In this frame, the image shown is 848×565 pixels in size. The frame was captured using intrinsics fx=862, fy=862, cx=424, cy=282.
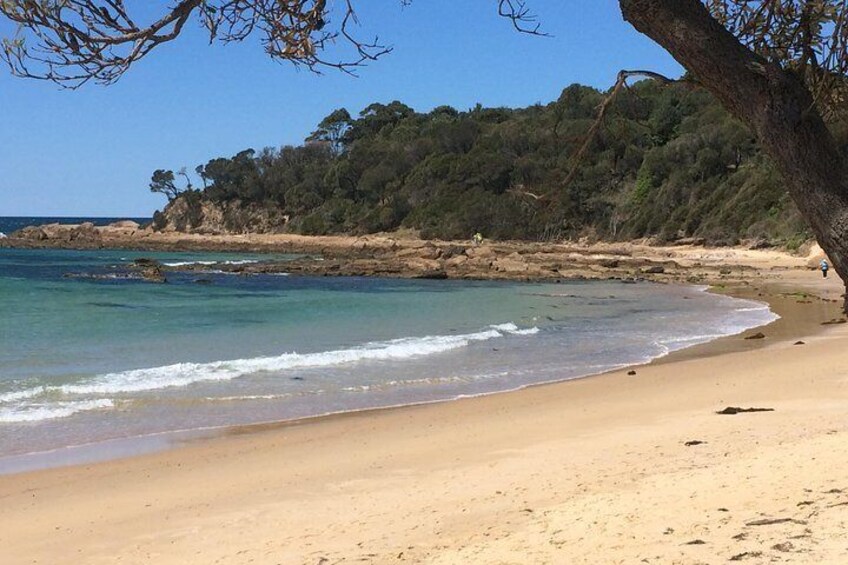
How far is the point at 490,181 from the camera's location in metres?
69.7

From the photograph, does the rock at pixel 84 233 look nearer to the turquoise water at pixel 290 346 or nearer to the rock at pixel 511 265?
the rock at pixel 511 265

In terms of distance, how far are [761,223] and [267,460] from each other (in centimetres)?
4479

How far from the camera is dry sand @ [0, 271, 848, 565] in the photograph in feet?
14.7

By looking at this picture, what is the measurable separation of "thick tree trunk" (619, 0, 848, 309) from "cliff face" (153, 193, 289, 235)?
85.9 metres

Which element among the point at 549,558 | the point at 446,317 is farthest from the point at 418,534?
the point at 446,317

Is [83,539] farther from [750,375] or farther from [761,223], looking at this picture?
[761,223]

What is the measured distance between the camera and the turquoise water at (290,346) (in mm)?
10789

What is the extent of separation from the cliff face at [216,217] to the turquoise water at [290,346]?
58.7 m

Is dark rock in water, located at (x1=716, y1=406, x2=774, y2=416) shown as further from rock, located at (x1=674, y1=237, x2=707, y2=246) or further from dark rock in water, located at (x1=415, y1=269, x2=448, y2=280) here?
rock, located at (x1=674, y1=237, x2=707, y2=246)

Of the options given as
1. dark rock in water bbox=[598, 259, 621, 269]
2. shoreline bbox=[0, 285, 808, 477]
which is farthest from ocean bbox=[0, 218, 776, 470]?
dark rock in water bbox=[598, 259, 621, 269]

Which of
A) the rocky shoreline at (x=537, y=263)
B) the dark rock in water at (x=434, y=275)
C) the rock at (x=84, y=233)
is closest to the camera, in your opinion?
the rocky shoreline at (x=537, y=263)

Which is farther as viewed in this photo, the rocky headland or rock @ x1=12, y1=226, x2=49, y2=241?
rock @ x1=12, y1=226, x2=49, y2=241

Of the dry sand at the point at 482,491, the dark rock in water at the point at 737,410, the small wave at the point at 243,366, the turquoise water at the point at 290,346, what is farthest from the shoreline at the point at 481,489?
the small wave at the point at 243,366

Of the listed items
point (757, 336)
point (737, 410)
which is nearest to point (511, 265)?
point (757, 336)
